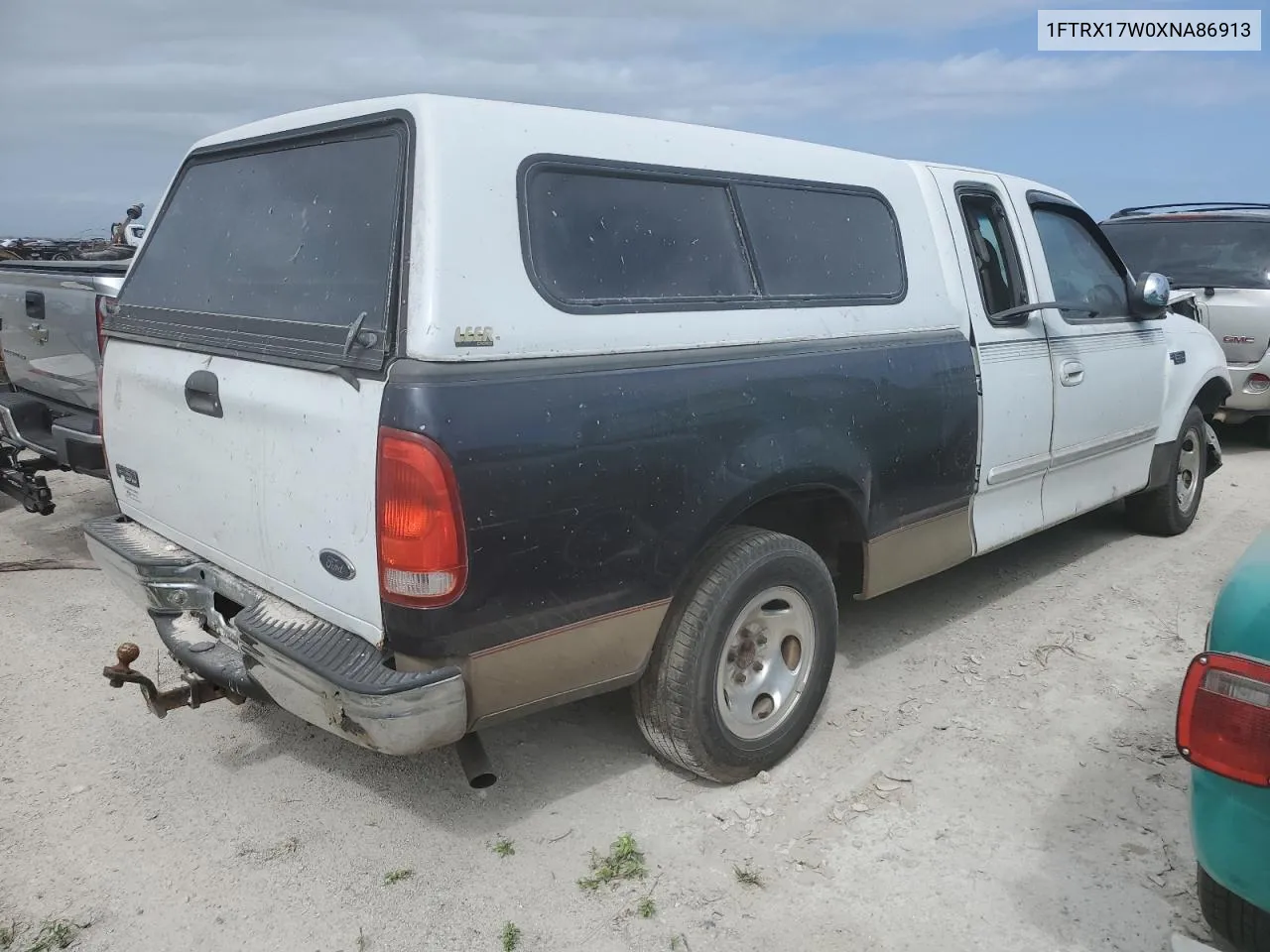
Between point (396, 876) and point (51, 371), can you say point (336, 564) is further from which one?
point (51, 371)

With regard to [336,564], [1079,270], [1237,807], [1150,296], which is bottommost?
[1237,807]

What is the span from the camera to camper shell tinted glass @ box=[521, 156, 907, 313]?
105 inches

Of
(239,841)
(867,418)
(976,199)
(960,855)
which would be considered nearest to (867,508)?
(867,418)

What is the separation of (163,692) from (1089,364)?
13.3ft

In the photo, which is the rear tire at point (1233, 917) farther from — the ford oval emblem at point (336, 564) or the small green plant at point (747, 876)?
the ford oval emblem at point (336, 564)

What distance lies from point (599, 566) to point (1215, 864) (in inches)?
60.4

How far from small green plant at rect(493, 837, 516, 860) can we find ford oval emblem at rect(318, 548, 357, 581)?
0.98 meters

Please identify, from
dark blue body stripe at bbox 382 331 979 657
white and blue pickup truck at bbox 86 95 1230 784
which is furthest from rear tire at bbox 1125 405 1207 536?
dark blue body stripe at bbox 382 331 979 657

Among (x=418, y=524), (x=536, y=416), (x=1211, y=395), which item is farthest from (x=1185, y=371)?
(x=418, y=524)

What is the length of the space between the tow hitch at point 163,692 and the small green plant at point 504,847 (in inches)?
34.7

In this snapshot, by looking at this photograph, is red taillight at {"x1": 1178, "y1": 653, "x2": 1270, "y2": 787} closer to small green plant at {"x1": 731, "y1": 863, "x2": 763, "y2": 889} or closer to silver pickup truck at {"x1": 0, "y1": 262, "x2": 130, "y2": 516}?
small green plant at {"x1": 731, "y1": 863, "x2": 763, "y2": 889}

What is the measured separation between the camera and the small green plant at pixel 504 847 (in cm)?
291

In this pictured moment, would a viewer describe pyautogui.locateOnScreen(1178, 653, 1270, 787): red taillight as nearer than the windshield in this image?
Yes

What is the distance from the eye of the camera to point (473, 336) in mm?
2441
